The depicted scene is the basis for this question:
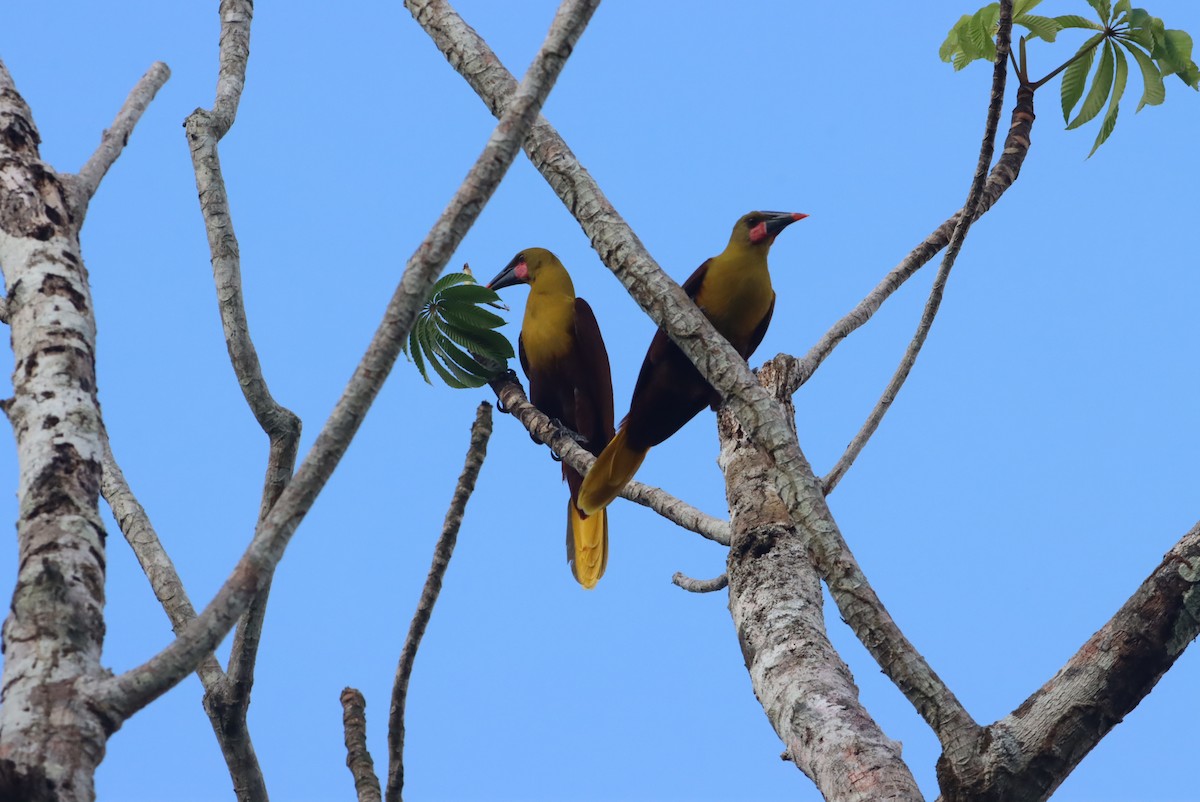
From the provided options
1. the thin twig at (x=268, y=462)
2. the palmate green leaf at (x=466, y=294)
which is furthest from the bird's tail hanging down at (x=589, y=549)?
the thin twig at (x=268, y=462)

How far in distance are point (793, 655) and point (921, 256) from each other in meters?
1.91

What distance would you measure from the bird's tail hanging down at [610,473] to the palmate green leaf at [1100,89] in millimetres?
2221

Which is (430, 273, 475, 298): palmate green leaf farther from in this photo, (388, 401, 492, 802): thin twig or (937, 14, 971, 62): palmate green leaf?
(937, 14, 971, 62): palmate green leaf

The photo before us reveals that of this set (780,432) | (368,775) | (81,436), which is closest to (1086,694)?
(780,432)

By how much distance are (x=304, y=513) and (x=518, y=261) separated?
472 centimetres

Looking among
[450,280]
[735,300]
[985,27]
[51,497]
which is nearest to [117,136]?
[51,497]

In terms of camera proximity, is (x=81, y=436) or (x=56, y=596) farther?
(x=81, y=436)

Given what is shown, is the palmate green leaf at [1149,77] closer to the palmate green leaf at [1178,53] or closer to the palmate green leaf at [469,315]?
the palmate green leaf at [1178,53]

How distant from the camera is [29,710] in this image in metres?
1.98

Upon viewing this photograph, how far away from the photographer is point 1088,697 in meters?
2.62

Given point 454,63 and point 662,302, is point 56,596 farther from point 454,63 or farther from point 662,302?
point 454,63

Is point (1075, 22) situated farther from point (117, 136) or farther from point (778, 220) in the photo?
point (117, 136)

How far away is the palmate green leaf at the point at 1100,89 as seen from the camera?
4723mm

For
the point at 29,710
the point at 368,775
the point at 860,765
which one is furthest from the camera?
the point at 368,775
